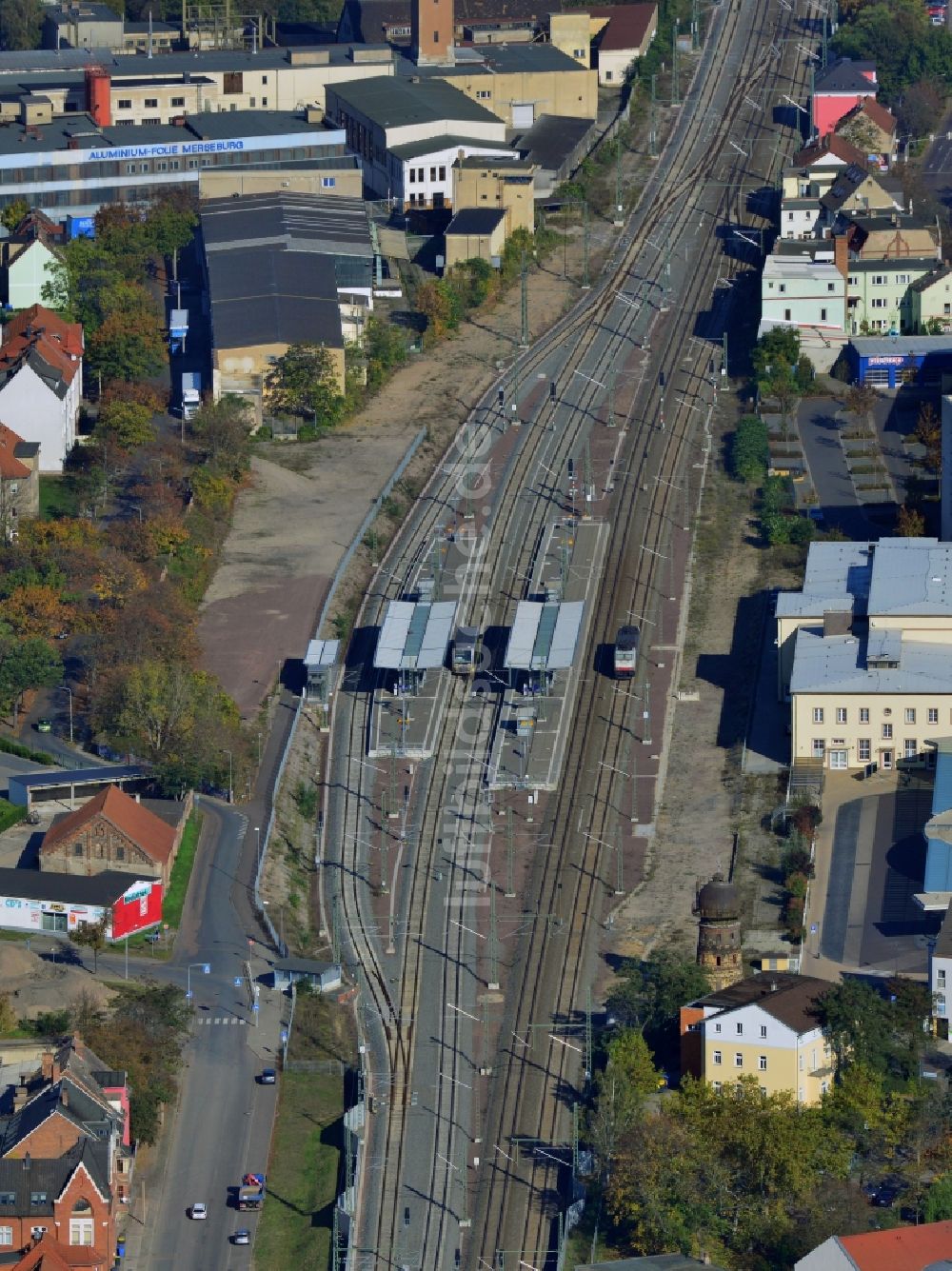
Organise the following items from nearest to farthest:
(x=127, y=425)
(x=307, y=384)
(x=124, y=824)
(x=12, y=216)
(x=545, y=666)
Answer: (x=124, y=824)
(x=545, y=666)
(x=127, y=425)
(x=307, y=384)
(x=12, y=216)

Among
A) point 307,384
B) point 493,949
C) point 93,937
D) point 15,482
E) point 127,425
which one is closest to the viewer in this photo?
point 93,937

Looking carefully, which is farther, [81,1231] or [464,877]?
[464,877]

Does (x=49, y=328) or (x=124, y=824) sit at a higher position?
(x=49, y=328)

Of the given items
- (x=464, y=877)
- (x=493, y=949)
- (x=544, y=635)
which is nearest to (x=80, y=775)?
(x=464, y=877)

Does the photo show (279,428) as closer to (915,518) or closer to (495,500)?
(495,500)

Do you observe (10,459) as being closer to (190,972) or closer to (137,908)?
(137,908)

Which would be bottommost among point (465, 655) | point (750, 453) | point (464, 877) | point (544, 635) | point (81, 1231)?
point (464, 877)

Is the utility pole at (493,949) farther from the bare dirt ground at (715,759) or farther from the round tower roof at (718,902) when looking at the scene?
the round tower roof at (718,902)
